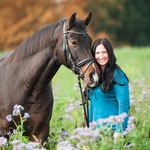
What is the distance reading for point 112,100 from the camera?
3117 millimetres

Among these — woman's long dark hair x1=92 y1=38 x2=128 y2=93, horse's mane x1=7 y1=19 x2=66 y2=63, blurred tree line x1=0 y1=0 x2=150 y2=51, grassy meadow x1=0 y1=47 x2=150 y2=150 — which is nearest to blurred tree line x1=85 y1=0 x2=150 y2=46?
blurred tree line x1=0 y1=0 x2=150 y2=51

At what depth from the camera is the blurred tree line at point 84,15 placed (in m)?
16.2

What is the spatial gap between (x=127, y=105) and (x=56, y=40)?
1.17 meters

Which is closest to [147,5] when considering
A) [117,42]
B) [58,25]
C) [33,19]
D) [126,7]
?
[126,7]

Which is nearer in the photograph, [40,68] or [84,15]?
[40,68]

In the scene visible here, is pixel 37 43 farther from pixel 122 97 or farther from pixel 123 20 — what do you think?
pixel 123 20

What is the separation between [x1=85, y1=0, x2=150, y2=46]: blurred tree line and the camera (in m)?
28.3

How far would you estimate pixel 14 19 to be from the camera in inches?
672

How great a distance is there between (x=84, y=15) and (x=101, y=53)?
620 inches

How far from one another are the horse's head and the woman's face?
0.47 ft

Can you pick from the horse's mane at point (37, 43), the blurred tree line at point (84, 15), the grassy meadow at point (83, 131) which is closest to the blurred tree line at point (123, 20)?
the blurred tree line at point (84, 15)

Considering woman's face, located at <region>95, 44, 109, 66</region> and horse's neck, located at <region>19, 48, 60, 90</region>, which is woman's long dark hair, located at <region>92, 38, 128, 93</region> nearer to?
woman's face, located at <region>95, 44, 109, 66</region>

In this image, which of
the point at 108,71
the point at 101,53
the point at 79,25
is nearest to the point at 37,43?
the point at 79,25

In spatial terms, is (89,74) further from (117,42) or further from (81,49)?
(117,42)
